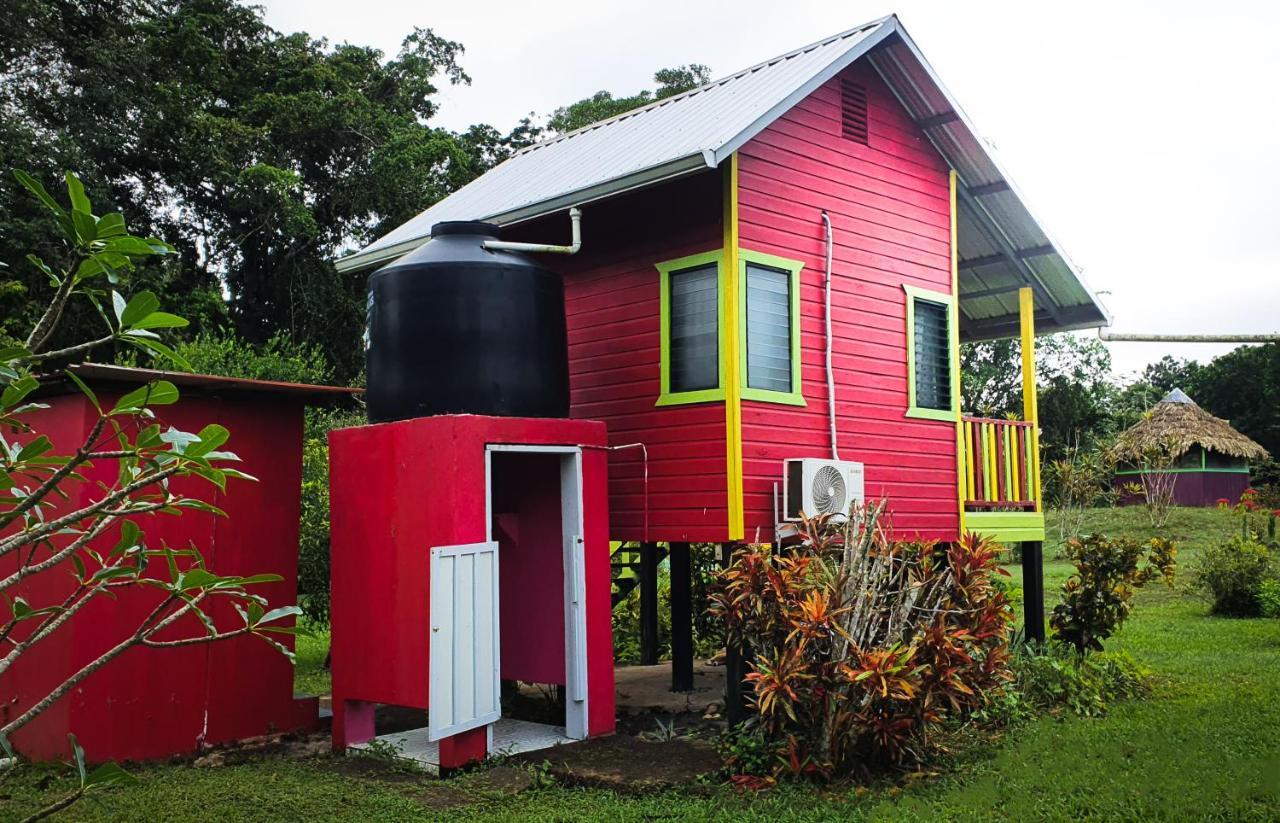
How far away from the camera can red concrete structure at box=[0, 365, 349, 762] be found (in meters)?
7.84

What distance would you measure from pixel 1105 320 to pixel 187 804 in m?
10.6

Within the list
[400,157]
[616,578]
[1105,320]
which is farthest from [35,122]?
[1105,320]

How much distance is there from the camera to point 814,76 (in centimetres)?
901

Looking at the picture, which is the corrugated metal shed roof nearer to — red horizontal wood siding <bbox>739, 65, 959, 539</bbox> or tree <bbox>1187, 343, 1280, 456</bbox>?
red horizontal wood siding <bbox>739, 65, 959, 539</bbox>

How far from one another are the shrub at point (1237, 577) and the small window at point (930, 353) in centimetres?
775

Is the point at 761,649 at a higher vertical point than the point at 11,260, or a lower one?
lower

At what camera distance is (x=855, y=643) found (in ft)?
23.4

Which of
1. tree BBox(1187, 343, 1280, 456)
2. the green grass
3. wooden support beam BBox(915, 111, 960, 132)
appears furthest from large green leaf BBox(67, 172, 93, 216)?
tree BBox(1187, 343, 1280, 456)

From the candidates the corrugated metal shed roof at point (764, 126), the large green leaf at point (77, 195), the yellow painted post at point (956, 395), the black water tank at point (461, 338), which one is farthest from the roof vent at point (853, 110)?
the large green leaf at point (77, 195)

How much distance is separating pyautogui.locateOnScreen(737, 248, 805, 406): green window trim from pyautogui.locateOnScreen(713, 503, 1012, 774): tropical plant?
1.31 m

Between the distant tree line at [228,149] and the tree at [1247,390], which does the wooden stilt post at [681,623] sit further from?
the tree at [1247,390]

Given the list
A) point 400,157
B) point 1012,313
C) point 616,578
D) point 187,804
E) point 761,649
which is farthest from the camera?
point 400,157

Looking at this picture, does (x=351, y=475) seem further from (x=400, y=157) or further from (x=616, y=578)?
(x=400, y=157)

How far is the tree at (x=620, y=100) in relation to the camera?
32.0m
